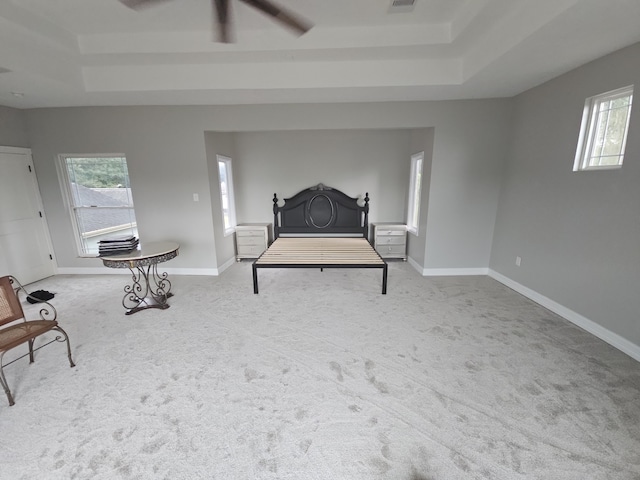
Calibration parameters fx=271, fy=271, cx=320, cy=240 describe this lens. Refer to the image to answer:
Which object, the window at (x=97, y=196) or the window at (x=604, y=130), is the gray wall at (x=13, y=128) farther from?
the window at (x=604, y=130)

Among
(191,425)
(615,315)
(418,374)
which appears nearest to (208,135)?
(191,425)

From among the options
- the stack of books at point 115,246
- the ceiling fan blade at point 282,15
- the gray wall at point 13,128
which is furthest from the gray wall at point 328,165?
the ceiling fan blade at point 282,15

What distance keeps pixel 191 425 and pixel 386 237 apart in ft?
12.1

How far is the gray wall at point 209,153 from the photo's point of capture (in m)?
3.57

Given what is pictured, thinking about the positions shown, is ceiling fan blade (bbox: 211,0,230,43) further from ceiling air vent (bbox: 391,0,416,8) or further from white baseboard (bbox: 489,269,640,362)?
white baseboard (bbox: 489,269,640,362)

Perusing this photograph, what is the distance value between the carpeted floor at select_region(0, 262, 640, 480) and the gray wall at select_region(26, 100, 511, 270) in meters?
1.28

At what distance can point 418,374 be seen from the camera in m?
2.02

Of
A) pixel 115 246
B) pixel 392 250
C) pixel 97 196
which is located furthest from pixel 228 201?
pixel 392 250

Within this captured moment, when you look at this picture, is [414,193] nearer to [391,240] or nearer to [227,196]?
[391,240]

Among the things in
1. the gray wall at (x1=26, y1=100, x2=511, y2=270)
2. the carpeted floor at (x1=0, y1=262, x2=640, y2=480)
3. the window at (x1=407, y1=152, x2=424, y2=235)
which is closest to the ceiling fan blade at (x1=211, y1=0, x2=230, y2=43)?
the gray wall at (x1=26, y1=100, x2=511, y2=270)

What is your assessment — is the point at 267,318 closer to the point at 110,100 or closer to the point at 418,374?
the point at 418,374

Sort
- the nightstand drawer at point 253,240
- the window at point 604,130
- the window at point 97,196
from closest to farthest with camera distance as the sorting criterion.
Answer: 1. the window at point 604,130
2. the window at point 97,196
3. the nightstand drawer at point 253,240

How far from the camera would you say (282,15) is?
1.71m

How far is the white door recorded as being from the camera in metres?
3.56
